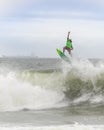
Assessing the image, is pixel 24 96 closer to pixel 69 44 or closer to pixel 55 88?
pixel 55 88

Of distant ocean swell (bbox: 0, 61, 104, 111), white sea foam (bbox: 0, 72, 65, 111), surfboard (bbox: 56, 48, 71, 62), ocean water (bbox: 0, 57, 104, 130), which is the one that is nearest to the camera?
ocean water (bbox: 0, 57, 104, 130)

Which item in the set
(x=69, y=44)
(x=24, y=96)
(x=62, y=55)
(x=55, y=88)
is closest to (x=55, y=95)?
(x=55, y=88)

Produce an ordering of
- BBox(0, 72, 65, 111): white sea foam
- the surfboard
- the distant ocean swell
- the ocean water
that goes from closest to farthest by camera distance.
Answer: the ocean water, BBox(0, 72, 65, 111): white sea foam, the distant ocean swell, the surfboard

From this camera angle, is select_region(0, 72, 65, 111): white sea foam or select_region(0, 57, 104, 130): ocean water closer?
select_region(0, 57, 104, 130): ocean water

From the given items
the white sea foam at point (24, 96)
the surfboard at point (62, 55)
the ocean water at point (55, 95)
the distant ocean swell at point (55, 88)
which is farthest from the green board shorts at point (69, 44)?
the white sea foam at point (24, 96)

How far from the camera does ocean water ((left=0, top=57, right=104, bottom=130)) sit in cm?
1489

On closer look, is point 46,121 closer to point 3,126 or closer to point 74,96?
point 3,126

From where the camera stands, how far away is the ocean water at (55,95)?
48.9 feet

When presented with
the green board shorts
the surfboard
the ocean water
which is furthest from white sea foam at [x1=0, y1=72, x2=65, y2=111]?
the green board shorts

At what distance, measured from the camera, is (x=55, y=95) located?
2020cm

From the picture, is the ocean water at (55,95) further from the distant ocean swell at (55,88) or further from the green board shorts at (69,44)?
the green board shorts at (69,44)

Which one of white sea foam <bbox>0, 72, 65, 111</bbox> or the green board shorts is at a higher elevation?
the green board shorts

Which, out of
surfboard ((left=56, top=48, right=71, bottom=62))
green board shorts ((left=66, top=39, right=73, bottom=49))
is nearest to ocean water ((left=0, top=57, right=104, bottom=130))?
surfboard ((left=56, top=48, right=71, bottom=62))

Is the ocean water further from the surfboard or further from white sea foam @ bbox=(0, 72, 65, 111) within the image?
the surfboard
